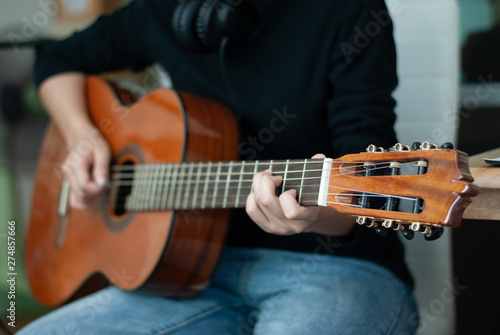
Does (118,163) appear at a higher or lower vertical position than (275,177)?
lower

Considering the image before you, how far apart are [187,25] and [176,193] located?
0.32 m

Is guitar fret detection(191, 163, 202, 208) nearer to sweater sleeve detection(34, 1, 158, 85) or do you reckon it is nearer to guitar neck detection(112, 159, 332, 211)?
guitar neck detection(112, 159, 332, 211)

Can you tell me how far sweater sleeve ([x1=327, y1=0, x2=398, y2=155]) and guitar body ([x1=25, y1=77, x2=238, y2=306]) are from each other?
21cm

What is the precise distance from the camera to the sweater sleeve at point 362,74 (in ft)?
2.82

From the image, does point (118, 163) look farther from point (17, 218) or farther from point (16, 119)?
point (16, 119)

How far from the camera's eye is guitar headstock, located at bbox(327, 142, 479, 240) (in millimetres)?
523

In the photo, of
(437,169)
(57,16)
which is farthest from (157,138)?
(57,16)

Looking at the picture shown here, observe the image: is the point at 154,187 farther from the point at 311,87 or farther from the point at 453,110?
the point at 453,110

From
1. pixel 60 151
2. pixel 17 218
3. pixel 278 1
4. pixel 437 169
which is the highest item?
pixel 278 1

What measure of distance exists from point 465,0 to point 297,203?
0.85m

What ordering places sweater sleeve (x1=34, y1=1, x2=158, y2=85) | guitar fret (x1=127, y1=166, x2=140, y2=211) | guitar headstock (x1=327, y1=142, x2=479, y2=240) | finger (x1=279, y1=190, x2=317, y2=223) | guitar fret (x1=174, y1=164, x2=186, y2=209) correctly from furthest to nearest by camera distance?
sweater sleeve (x1=34, y1=1, x2=158, y2=85), guitar fret (x1=127, y1=166, x2=140, y2=211), guitar fret (x1=174, y1=164, x2=186, y2=209), finger (x1=279, y1=190, x2=317, y2=223), guitar headstock (x1=327, y1=142, x2=479, y2=240)

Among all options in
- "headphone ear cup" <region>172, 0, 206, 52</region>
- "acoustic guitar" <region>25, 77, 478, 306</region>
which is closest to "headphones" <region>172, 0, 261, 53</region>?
"headphone ear cup" <region>172, 0, 206, 52</region>

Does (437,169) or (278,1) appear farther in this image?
(278,1)

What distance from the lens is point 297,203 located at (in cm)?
67
